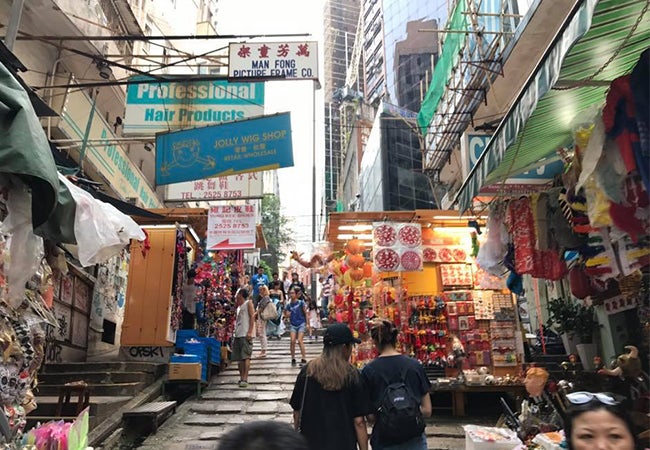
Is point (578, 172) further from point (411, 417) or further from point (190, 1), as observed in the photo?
point (190, 1)

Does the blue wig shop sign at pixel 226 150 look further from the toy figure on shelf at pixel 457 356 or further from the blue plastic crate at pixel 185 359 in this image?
the toy figure on shelf at pixel 457 356

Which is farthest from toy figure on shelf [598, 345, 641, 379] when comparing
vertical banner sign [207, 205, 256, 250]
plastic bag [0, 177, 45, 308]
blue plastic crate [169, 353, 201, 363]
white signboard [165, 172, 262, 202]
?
vertical banner sign [207, 205, 256, 250]

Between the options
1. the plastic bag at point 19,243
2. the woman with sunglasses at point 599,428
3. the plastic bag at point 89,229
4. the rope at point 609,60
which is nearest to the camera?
the woman with sunglasses at point 599,428

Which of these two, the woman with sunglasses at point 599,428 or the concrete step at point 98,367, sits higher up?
the concrete step at point 98,367

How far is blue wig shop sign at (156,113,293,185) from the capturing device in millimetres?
7879

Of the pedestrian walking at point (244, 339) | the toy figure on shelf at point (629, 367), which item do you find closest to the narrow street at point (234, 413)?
the pedestrian walking at point (244, 339)

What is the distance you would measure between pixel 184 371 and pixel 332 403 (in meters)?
6.43

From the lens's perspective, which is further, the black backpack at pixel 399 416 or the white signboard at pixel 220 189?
the white signboard at pixel 220 189

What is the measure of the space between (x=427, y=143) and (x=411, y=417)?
602 inches

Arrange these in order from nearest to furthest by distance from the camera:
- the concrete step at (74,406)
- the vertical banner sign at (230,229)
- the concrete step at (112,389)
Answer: the concrete step at (74,406) → the concrete step at (112,389) → the vertical banner sign at (230,229)

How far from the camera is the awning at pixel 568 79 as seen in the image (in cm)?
282

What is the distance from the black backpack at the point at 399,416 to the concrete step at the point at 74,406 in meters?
5.10

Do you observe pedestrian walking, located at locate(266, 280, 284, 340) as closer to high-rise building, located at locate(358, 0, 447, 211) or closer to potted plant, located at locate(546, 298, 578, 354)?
high-rise building, located at locate(358, 0, 447, 211)

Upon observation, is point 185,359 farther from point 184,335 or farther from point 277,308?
point 277,308
